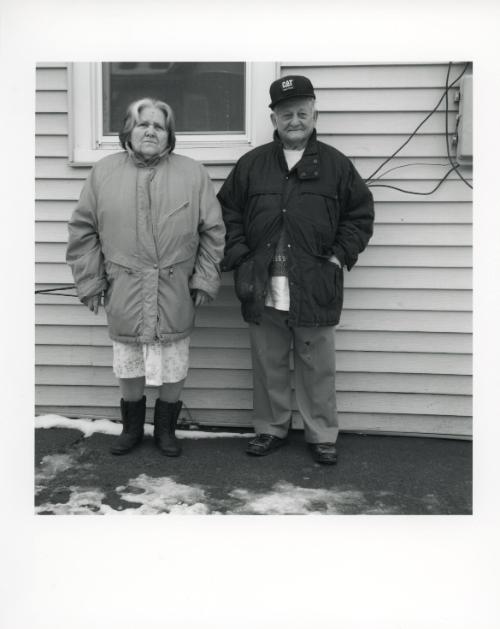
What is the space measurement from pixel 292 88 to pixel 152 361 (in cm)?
140

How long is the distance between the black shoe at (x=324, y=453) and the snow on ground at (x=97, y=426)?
441mm

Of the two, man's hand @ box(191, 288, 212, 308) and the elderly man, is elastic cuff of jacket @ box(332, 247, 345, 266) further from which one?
man's hand @ box(191, 288, 212, 308)

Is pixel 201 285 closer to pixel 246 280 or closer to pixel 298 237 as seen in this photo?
pixel 246 280

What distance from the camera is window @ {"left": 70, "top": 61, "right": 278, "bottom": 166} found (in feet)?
12.3

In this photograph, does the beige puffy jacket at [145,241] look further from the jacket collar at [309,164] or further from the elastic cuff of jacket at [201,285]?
the jacket collar at [309,164]

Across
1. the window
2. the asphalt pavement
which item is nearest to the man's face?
the window

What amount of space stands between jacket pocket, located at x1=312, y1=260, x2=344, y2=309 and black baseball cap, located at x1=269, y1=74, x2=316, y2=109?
0.76m

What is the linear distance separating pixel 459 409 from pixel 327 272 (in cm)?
109

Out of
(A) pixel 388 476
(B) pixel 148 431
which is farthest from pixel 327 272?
(B) pixel 148 431

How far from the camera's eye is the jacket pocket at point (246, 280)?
3.54 m

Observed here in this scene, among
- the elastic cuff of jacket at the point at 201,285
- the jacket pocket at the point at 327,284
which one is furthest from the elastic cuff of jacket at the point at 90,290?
the jacket pocket at the point at 327,284
